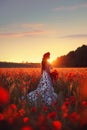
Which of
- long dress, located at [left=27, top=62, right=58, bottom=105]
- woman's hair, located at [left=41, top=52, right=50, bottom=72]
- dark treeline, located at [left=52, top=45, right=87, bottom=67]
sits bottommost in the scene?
long dress, located at [left=27, top=62, right=58, bottom=105]

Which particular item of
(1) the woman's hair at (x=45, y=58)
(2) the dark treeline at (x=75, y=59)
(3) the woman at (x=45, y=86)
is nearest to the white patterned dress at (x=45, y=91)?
(3) the woman at (x=45, y=86)

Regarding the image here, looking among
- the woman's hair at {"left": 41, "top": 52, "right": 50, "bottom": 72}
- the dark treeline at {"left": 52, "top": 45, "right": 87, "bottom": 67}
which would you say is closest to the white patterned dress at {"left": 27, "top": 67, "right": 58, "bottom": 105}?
the woman's hair at {"left": 41, "top": 52, "right": 50, "bottom": 72}

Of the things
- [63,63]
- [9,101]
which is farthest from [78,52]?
[9,101]

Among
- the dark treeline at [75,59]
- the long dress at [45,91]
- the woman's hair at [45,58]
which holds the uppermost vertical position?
the dark treeline at [75,59]

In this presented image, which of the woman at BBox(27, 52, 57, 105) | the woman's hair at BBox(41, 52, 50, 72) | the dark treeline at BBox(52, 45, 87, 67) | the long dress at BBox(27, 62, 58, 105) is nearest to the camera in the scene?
the long dress at BBox(27, 62, 58, 105)

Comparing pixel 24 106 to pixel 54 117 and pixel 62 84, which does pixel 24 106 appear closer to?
pixel 54 117

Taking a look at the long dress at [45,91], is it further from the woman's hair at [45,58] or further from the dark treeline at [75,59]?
the dark treeline at [75,59]

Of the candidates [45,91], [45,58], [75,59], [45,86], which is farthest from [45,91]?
[75,59]

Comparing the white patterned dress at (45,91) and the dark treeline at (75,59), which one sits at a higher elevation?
the dark treeline at (75,59)

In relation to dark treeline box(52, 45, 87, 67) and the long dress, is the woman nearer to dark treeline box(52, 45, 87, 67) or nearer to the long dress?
the long dress

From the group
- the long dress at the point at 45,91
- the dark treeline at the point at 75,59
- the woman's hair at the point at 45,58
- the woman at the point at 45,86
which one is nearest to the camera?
the long dress at the point at 45,91

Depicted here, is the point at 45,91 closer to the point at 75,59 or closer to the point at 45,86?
the point at 45,86

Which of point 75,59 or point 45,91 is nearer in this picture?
point 45,91

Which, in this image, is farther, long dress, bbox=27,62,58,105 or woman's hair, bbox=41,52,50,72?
woman's hair, bbox=41,52,50,72
